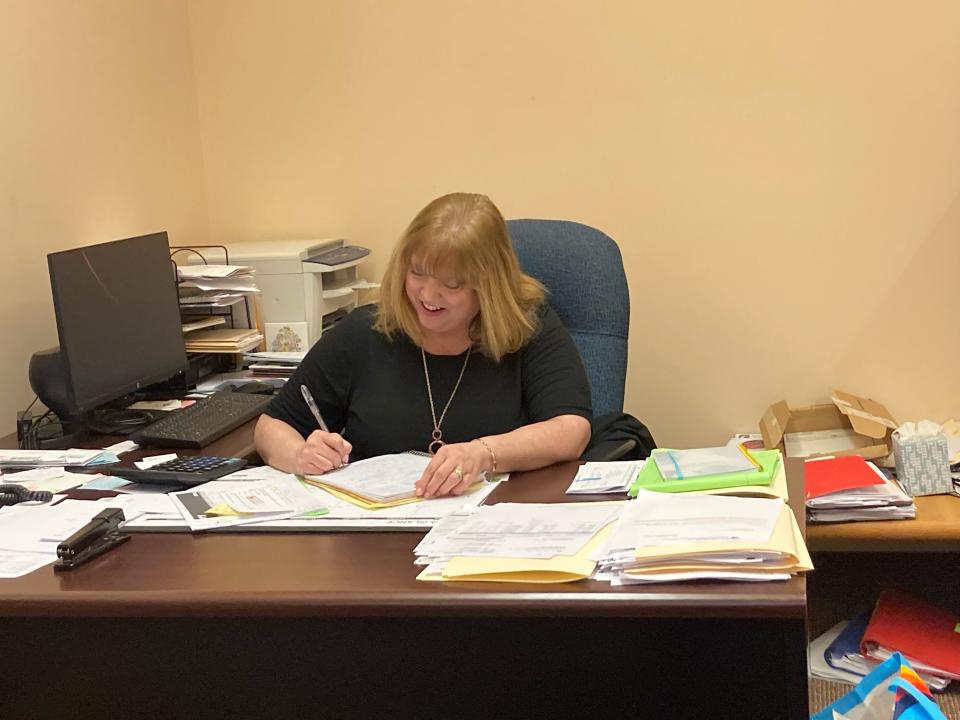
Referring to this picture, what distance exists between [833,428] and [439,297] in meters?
1.46

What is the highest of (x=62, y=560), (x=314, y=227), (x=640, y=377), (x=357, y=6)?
(x=357, y=6)

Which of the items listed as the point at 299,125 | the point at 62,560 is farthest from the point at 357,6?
the point at 62,560

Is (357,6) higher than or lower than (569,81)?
higher

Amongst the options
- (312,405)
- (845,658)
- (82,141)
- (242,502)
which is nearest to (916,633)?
(845,658)

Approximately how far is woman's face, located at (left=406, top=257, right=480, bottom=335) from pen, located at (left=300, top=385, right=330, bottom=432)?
0.27m

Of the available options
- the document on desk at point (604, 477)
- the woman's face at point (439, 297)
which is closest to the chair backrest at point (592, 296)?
the woman's face at point (439, 297)

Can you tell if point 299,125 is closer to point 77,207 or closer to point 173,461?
point 77,207

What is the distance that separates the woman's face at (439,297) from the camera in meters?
1.97

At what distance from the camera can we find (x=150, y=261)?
246 centimetres

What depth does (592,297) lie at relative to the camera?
2332mm

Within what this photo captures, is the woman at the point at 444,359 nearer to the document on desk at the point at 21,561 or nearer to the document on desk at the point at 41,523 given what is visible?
the document on desk at the point at 41,523

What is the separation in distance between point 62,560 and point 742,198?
213 cm

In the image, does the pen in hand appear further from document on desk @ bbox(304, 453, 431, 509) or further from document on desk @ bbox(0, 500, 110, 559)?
document on desk @ bbox(0, 500, 110, 559)

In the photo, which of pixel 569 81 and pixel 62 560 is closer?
pixel 62 560
